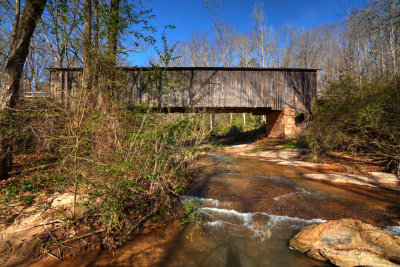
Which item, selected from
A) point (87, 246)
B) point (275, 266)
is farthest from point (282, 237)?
point (87, 246)

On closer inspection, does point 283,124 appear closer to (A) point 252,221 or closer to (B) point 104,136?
(A) point 252,221

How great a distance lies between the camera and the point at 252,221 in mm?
3434

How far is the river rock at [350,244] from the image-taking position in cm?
223

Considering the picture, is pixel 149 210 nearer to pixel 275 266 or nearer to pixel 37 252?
pixel 37 252

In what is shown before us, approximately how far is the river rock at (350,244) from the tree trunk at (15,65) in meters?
6.31

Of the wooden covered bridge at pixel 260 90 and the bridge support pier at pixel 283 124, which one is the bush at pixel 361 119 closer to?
the bridge support pier at pixel 283 124

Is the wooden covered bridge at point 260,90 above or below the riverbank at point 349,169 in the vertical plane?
above

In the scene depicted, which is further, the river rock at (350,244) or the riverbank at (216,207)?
the riverbank at (216,207)

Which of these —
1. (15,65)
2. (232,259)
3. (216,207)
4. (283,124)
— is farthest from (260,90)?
(15,65)

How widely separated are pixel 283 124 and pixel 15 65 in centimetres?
1353

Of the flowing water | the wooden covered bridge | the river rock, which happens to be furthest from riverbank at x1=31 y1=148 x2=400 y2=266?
the wooden covered bridge

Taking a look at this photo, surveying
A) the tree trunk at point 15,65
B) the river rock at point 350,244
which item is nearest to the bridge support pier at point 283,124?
the river rock at point 350,244

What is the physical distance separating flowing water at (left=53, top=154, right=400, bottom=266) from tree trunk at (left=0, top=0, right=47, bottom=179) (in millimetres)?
3713

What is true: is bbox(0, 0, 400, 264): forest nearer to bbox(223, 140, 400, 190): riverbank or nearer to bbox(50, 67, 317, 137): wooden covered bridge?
bbox(223, 140, 400, 190): riverbank
